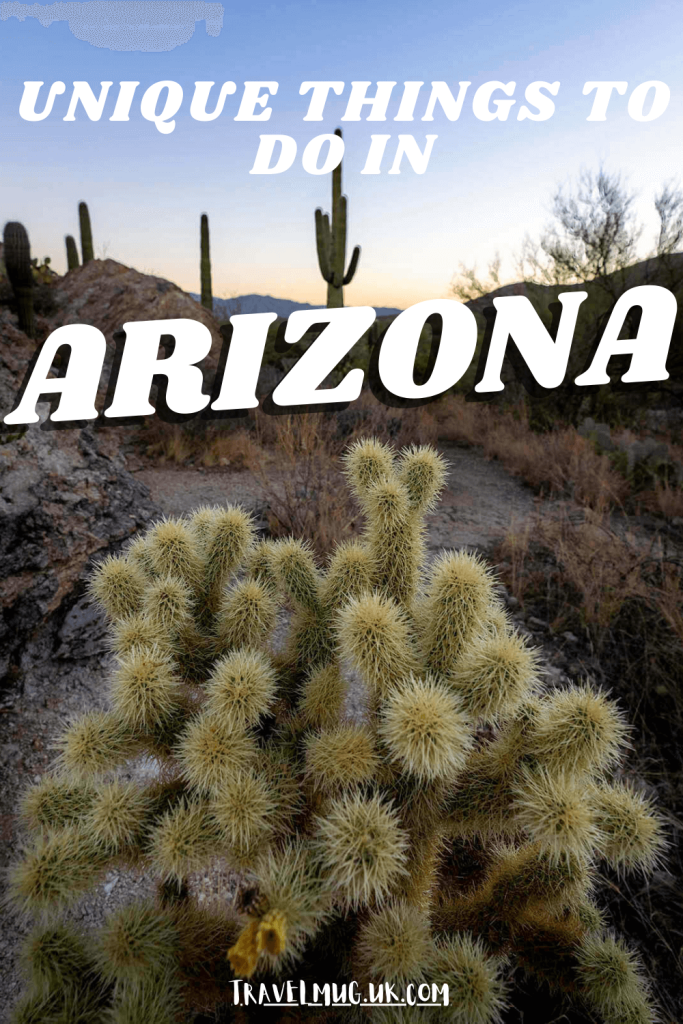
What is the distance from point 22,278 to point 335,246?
764 centimetres

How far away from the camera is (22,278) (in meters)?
8.48

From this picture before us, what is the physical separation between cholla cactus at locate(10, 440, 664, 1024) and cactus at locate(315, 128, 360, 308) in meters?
13.4

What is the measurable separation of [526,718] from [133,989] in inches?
42.1

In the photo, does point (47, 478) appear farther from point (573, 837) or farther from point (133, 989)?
point (573, 837)

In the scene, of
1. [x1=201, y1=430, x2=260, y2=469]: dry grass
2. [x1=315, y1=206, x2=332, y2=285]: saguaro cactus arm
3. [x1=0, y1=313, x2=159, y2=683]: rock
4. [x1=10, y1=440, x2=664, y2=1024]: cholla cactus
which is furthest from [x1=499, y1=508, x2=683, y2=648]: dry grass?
[x1=315, y1=206, x2=332, y2=285]: saguaro cactus arm

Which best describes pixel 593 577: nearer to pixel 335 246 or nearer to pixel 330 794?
pixel 330 794

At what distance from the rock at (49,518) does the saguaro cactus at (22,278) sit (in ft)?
17.8

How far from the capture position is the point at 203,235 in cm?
1485

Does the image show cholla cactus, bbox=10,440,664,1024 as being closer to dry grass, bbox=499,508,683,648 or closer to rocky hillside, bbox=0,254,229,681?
rocky hillside, bbox=0,254,229,681

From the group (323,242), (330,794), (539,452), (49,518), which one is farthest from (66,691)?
(323,242)

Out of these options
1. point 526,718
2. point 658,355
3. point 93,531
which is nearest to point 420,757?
point 526,718

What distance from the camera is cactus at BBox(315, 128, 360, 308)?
532 inches

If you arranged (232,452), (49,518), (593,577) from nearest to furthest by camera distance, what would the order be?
(49,518)
(593,577)
(232,452)

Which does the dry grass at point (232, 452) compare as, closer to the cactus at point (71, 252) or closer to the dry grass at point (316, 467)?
the dry grass at point (316, 467)
